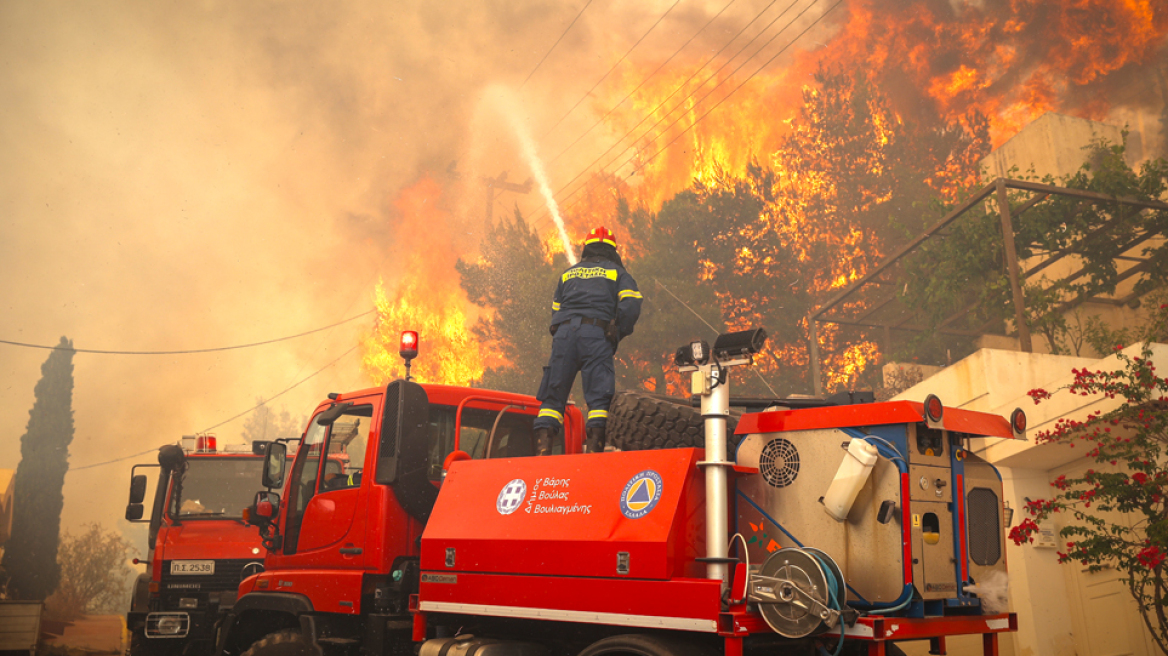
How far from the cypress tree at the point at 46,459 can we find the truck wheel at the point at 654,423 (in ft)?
114

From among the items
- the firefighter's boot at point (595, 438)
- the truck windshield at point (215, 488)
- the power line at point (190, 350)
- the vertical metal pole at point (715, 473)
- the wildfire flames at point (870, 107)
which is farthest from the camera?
the power line at point (190, 350)

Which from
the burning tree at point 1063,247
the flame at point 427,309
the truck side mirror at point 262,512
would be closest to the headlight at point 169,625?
the truck side mirror at point 262,512

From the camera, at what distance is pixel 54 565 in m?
31.5

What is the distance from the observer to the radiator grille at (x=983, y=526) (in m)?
4.09

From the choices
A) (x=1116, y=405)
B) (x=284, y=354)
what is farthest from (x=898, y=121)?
(x=284, y=354)

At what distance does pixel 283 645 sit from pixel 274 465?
1.43 metres

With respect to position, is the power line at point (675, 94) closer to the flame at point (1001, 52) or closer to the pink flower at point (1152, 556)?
the flame at point (1001, 52)

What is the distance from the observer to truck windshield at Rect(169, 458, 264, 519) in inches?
424

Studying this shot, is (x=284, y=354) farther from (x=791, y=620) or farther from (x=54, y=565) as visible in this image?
(x=791, y=620)

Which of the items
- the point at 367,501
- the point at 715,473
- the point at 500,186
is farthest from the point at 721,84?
the point at 715,473

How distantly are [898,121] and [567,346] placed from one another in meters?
25.8

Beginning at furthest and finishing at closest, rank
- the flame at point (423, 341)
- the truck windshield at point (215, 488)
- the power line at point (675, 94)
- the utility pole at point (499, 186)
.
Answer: the utility pole at point (499, 186) → the power line at point (675, 94) → the flame at point (423, 341) → the truck windshield at point (215, 488)

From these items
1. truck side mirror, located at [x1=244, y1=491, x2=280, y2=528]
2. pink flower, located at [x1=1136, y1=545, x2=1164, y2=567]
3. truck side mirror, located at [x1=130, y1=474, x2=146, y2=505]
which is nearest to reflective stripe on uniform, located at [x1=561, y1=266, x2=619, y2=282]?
truck side mirror, located at [x1=244, y1=491, x2=280, y2=528]

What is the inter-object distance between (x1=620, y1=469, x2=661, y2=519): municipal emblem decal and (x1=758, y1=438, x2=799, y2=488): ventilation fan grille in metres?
0.52
